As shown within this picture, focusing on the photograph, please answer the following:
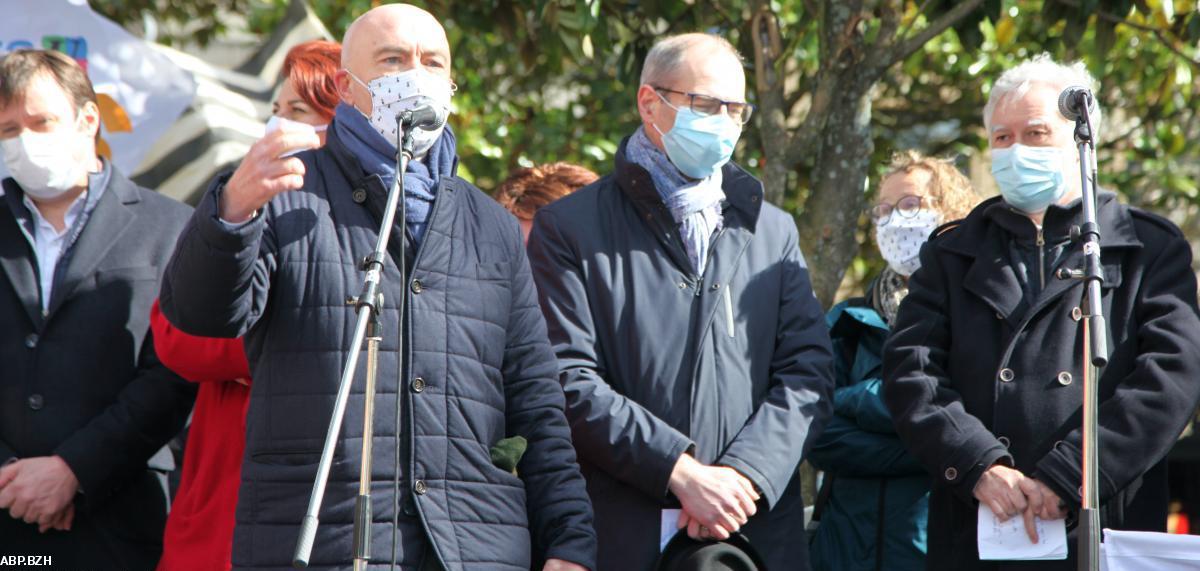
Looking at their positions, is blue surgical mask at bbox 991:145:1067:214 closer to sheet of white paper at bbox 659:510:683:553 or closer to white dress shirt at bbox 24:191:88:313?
sheet of white paper at bbox 659:510:683:553

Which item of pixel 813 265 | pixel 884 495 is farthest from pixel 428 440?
pixel 813 265

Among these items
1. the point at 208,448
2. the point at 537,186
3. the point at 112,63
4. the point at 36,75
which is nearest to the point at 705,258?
the point at 537,186

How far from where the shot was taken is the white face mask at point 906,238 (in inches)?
206

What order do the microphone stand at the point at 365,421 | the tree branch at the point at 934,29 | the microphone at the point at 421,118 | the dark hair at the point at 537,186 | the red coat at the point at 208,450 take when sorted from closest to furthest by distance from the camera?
the microphone stand at the point at 365,421, the microphone at the point at 421,118, the red coat at the point at 208,450, the dark hair at the point at 537,186, the tree branch at the point at 934,29

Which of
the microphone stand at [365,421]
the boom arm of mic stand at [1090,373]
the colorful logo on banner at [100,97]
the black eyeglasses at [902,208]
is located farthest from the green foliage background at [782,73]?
the microphone stand at [365,421]

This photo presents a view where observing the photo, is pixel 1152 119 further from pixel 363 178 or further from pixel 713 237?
pixel 363 178

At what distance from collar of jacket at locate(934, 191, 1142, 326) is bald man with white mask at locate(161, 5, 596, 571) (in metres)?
1.36

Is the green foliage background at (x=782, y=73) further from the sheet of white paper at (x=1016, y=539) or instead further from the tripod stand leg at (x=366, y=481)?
the tripod stand leg at (x=366, y=481)

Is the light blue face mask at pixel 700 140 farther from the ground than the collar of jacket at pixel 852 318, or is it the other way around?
the light blue face mask at pixel 700 140

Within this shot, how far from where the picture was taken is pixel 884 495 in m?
4.87

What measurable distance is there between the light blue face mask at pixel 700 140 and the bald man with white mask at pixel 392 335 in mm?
792

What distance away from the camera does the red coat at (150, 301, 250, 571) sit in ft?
13.5

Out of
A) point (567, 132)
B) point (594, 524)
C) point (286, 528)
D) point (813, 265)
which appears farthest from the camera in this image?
point (567, 132)

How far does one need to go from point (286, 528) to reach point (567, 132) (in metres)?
6.10
